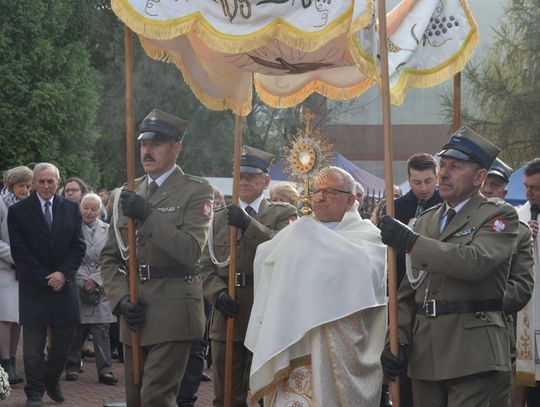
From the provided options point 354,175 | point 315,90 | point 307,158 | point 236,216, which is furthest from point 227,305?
point 354,175

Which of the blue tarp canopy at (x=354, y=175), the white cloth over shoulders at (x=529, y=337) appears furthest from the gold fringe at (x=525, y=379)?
the blue tarp canopy at (x=354, y=175)

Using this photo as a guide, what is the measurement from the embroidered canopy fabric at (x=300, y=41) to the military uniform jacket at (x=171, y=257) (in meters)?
1.02

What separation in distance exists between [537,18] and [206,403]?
90.5 ft

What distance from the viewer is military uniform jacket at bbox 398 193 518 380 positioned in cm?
588

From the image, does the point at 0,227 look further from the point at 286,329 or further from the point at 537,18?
the point at 537,18

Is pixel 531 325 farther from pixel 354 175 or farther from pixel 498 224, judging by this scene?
pixel 354 175

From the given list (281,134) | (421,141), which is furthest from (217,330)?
(421,141)

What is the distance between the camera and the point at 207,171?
121 ft

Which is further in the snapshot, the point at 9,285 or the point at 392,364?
the point at 9,285

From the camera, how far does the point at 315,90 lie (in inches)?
346

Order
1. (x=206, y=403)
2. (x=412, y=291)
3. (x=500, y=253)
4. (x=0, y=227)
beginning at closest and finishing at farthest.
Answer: (x=500, y=253)
(x=412, y=291)
(x=206, y=403)
(x=0, y=227)

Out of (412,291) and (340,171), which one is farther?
(340,171)

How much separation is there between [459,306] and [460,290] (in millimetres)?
88

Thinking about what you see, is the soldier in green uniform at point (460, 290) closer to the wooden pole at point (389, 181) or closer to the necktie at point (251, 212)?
the wooden pole at point (389, 181)
